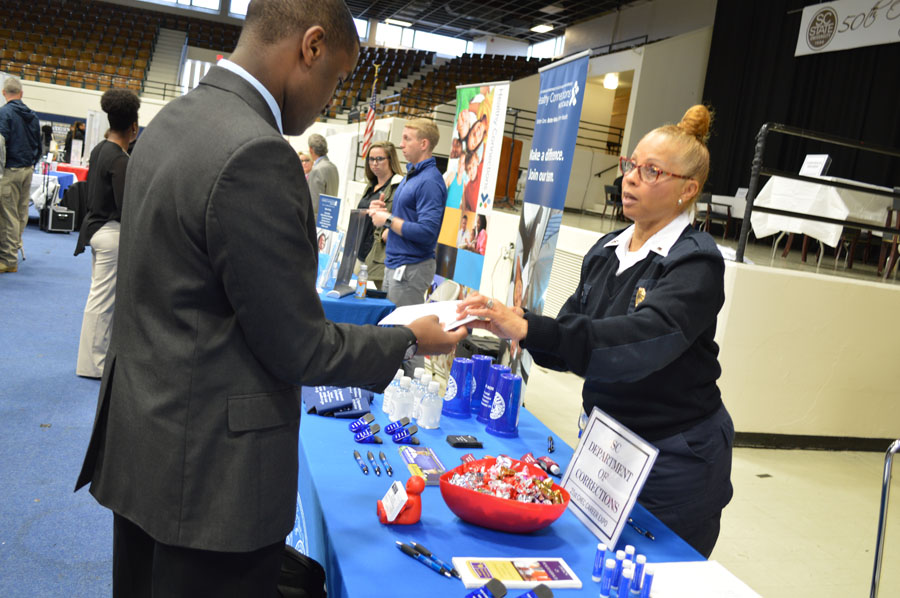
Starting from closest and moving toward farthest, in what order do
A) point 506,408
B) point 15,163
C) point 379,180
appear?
point 506,408
point 379,180
point 15,163

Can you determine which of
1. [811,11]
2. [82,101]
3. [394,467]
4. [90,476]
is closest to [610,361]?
[394,467]

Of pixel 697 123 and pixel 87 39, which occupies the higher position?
pixel 87 39

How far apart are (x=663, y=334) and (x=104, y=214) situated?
11.4 ft

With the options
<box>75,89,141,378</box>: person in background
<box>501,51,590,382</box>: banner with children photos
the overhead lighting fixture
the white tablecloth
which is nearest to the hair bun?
<box>501,51,590,382</box>: banner with children photos

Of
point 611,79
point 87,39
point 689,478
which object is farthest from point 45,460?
point 87,39

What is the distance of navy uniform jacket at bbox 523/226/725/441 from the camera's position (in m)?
1.37

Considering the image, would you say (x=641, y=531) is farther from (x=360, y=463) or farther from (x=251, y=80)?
(x=251, y=80)

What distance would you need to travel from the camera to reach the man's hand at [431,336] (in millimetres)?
1239

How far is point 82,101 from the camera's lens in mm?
16000

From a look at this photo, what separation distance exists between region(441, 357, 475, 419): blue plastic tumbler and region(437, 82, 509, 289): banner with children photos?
2.33 metres

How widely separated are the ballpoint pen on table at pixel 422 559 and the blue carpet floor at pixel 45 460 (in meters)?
1.41

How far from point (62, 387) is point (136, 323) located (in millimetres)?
3355

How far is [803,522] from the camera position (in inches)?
127

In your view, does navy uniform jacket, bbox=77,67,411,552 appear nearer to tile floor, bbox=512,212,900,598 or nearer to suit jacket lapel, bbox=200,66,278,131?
suit jacket lapel, bbox=200,66,278,131
